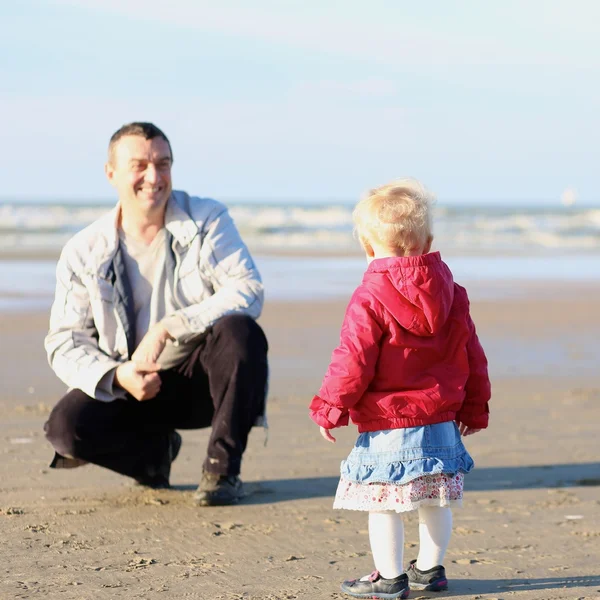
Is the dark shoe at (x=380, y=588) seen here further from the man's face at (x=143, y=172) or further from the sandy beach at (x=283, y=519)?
Answer: the man's face at (x=143, y=172)

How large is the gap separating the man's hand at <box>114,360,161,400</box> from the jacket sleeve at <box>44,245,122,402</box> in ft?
0.17

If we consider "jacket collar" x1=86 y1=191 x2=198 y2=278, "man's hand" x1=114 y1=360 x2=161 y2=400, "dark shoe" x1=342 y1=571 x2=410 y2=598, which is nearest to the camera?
"dark shoe" x1=342 y1=571 x2=410 y2=598

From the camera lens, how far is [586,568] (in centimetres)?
347

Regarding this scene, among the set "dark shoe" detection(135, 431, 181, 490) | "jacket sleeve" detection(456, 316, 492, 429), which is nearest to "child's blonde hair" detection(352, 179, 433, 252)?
"jacket sleeve" detection(456, 316, 492, 429)

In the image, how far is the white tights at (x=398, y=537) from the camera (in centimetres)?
311

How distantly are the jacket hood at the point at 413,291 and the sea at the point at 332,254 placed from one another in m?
0.36

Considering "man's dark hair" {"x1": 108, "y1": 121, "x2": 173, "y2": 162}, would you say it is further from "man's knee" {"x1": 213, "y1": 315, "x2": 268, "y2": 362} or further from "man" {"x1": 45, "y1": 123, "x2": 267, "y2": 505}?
"man's knee" {"x1": 213, "y1": 315, "x2": 268, "y2": 362}

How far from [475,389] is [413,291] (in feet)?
1.42

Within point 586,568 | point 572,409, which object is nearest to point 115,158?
point 586,568

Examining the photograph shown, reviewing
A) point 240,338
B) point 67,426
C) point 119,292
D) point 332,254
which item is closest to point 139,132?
point 119,292

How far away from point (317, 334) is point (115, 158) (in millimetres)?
5077

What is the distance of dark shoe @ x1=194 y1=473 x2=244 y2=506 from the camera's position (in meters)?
4.23

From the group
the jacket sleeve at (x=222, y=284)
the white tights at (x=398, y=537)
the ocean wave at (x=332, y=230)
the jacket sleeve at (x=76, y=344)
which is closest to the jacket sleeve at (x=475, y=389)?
the white tights at (x=398, y=537)

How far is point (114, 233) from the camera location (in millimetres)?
4395
